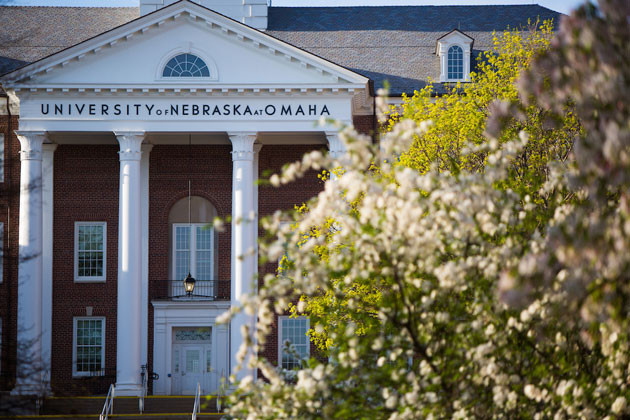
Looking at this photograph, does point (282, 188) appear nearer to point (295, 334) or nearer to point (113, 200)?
point (295, 334)

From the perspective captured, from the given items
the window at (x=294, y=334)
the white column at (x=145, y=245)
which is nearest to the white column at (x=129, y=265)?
the white column at (x=145, y=245)

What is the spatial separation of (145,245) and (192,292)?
2333 mm

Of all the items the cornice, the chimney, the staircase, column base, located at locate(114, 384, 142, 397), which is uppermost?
the chimney

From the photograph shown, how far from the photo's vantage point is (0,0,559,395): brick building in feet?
113

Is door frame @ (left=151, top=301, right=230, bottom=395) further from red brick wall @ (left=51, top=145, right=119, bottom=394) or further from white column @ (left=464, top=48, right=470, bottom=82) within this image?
white column @ (left=464, top=48, right=470, bottom=82)

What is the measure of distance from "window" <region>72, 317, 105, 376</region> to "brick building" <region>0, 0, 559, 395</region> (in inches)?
2.7

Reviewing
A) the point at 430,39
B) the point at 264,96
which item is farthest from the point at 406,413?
the point at 430,39

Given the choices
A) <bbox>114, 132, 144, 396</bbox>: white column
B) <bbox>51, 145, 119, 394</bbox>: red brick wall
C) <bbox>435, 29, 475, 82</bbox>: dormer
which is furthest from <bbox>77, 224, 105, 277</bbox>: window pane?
<bbox>435, 29, 475, 82</bbox>: dormer

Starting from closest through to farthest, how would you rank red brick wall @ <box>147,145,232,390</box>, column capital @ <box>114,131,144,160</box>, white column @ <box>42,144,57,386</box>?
column capital @ <box>114,131,144,160</box>
white column @ <box>42,144,57,386</box>
red brick wall @ <box>147,145,232,390</box>

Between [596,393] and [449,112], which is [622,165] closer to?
[596,393]

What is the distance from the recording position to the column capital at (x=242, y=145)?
34.8 metres

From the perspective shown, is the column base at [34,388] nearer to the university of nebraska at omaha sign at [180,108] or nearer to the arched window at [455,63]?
the university of nebraska at omaha sign at [180,108]

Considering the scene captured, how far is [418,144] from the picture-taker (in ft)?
79.5

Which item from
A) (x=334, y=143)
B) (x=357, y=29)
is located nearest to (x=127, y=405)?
(x=334, y=143)
